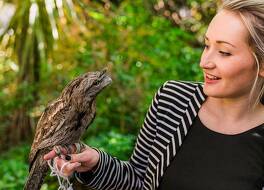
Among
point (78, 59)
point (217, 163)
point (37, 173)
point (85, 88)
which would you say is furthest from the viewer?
point (78, 59)

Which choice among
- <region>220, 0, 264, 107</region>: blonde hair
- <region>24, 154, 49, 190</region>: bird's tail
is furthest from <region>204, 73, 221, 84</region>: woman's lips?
<region>24, 154, 49, 190</region>: bird's tail

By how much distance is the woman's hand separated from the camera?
150 centimetres

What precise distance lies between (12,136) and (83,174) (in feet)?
11.2

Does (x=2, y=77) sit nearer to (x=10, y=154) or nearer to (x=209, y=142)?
(x=10, y=154)

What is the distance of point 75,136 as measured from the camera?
1.54 metres

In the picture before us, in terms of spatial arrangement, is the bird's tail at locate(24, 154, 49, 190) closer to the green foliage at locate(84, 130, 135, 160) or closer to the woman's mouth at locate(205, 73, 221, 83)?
the woman's mouth at locate(205, 73, 221, 83)

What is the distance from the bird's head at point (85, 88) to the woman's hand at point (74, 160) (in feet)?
0.45

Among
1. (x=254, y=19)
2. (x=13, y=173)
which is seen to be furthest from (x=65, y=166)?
(x=13, y=173)

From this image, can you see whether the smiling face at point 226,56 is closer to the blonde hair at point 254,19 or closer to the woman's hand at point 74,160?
the blonde hair at point 254,19

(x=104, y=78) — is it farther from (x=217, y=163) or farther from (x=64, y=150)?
(x=217, y=163)

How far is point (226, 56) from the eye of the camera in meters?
1.65

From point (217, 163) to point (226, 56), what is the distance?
0.36m

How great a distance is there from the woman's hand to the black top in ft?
0.84

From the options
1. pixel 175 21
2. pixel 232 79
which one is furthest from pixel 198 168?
pixel 175 21
